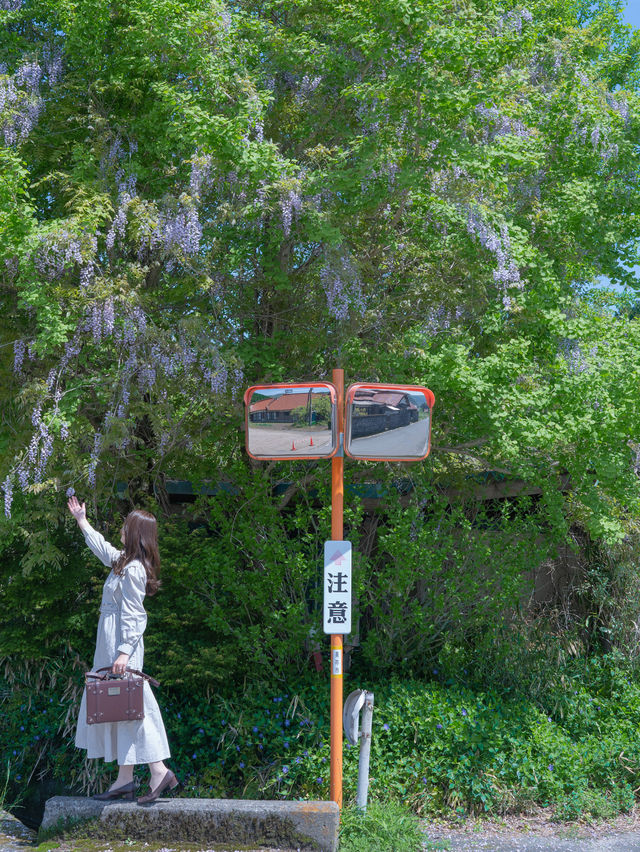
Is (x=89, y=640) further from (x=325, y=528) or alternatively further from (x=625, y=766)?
(x=625, y=766)

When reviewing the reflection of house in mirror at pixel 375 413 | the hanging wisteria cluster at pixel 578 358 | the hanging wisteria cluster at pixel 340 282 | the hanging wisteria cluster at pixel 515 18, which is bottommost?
the reflection of house in mirror at pixel 375 413

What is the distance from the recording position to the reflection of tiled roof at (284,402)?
17.1ft

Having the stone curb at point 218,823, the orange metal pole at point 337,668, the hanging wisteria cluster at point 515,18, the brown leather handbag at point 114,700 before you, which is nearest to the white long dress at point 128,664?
the brown leather handbag at point 114,700

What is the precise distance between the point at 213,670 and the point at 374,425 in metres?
2.96

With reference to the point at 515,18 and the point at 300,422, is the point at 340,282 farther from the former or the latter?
Result: the point at 515,18

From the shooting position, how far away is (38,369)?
759cm

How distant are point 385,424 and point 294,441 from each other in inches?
23.0

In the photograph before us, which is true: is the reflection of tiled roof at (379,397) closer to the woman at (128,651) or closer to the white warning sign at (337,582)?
the white warning sign at (337,582)

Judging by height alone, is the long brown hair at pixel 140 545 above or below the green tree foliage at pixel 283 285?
below

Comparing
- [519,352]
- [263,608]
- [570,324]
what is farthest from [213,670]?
[570,324]

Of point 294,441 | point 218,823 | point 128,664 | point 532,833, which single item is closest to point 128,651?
point 128,664

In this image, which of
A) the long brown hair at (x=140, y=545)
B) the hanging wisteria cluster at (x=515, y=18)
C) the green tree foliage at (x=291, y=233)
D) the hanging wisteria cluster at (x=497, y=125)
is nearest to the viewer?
the long brown hair at (x=140, y=545)

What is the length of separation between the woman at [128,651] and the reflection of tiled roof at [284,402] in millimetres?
1028

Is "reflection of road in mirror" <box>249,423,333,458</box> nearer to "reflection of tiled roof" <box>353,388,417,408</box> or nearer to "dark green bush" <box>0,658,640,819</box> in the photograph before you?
"reflection of tiled roof" <box>353,388,417,408</box>
